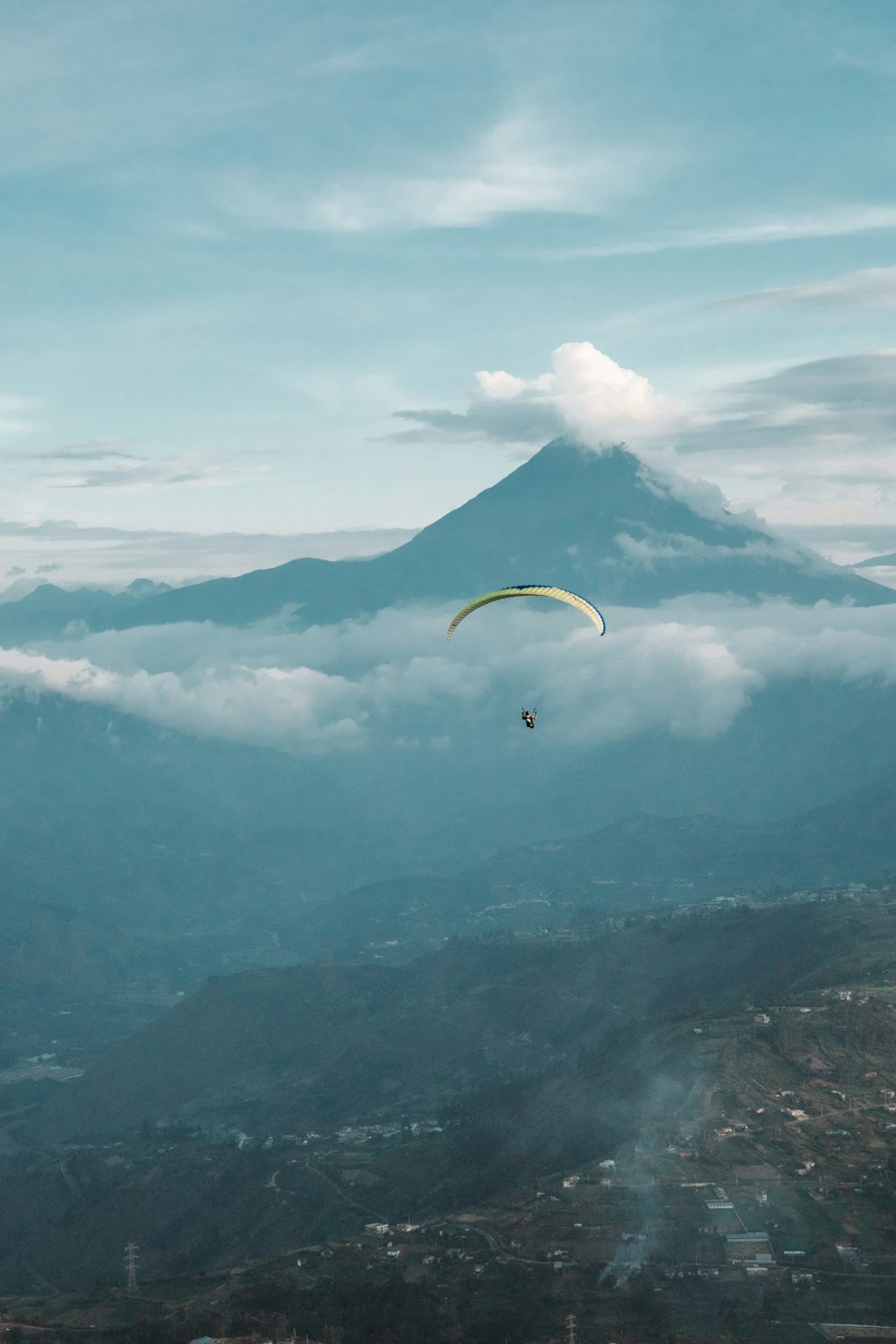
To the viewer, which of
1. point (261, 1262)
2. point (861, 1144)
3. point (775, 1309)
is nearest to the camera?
point (775, 1309)

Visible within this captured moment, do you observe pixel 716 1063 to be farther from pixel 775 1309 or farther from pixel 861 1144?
pixel 775 1309

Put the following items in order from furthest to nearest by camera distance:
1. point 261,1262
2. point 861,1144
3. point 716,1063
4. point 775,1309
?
point 716,1063 → point 861,1144 → point 261,1262 → point 775,1309

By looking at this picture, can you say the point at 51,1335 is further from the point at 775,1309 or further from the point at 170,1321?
the point at 775,1309

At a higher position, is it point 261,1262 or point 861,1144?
point 861,1144

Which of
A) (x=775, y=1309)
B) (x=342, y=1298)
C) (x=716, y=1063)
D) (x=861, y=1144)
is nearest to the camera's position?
(x=775, y=1309)

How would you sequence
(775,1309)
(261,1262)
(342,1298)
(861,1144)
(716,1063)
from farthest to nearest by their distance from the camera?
(716,1063)
(861,1144)
(261,1262)
(342,1298)
(775,1309)

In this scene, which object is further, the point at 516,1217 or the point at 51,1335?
the point at 516,1217

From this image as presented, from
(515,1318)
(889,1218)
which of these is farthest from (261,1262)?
(889,1218)

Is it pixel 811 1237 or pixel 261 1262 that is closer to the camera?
pixel 811 1237

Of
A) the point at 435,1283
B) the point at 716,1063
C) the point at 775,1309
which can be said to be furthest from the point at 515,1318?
the point at 716,1063
